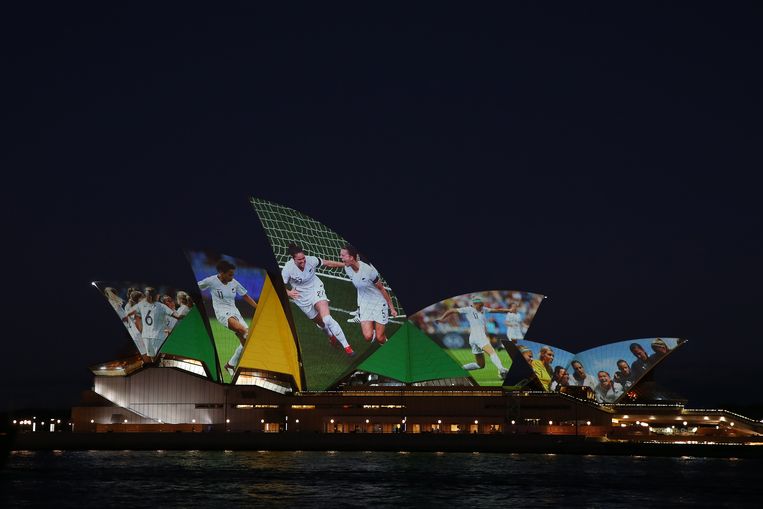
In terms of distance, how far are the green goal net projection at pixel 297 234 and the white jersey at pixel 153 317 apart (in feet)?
39.5

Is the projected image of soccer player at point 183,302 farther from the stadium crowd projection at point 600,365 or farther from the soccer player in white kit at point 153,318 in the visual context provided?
the stadium crowd projection at point 600,365

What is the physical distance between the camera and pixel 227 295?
82.1m

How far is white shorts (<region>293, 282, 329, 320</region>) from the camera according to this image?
265 ft

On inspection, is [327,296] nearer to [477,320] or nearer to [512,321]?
[477,320]

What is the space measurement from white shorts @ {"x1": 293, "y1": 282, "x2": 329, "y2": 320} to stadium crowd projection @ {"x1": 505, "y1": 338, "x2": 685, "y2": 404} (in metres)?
19.1

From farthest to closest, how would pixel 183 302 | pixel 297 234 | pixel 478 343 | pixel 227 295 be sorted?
pixel 478 343 → pixel 183 302 → pixel 227 295 → pixel 297 234

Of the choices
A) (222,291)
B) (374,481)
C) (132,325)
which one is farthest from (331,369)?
(374,481)

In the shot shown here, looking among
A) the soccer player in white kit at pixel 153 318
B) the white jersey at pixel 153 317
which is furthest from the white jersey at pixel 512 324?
the white jersey at pixel 153 317

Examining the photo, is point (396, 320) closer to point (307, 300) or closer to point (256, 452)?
point (307, 300)

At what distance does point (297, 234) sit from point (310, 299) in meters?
5.24

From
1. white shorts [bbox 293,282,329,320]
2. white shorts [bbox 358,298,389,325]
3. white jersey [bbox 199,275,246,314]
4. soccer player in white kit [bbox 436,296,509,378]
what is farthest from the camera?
soccer player in white kit [bbox 436,296,509,378]

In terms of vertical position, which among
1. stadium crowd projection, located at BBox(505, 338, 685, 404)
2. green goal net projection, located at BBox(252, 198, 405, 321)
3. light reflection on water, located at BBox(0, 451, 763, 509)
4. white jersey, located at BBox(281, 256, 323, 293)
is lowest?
light reflection on water, located at BBox(0, 451, 763, 509)

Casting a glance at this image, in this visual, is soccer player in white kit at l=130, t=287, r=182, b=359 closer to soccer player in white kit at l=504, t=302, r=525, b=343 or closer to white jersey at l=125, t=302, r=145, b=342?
white jersey at l=125, t=302, r=145, b=342

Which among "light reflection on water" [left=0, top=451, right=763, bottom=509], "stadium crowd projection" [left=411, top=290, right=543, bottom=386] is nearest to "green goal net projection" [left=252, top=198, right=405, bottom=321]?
"stadium crowd projection" [left=411, top=290, right=543, bottom=386]
